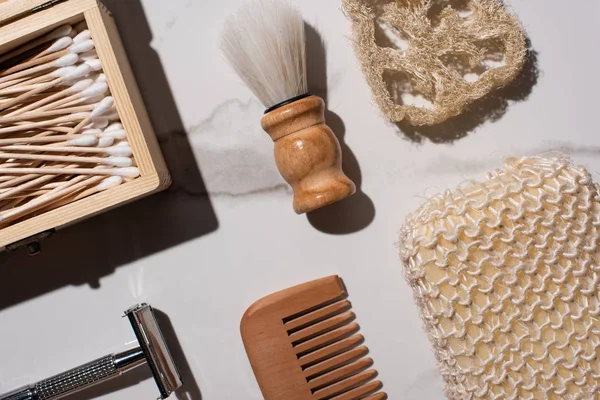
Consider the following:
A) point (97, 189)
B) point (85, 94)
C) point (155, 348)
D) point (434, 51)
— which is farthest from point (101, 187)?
point (434, 51)

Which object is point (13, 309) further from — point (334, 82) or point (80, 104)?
point (334, 82)

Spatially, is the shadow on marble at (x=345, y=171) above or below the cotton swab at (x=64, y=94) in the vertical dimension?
below

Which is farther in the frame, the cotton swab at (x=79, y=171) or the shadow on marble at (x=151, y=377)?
the shadow on marble at (x=151, y=377)

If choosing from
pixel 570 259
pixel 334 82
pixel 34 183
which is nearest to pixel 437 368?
pixel 570 259

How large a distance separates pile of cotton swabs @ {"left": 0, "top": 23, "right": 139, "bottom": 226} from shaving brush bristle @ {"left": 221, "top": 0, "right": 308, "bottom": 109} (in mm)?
A: 159

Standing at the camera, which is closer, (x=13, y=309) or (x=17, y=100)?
(x=17, y=100)

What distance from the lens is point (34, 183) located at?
24.7 inches

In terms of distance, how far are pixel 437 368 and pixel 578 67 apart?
1.41 feet

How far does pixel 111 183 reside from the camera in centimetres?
61

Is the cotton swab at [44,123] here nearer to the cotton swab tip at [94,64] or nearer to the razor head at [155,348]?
the cotton swab tip at [94,64]

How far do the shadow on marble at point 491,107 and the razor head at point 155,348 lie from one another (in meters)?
0.40

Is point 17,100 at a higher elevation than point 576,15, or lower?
higher

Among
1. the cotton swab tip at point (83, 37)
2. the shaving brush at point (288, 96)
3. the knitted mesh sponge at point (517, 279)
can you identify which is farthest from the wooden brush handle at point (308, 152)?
the cotton swab tip at point (83, 37)

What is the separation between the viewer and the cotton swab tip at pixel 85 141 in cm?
62
